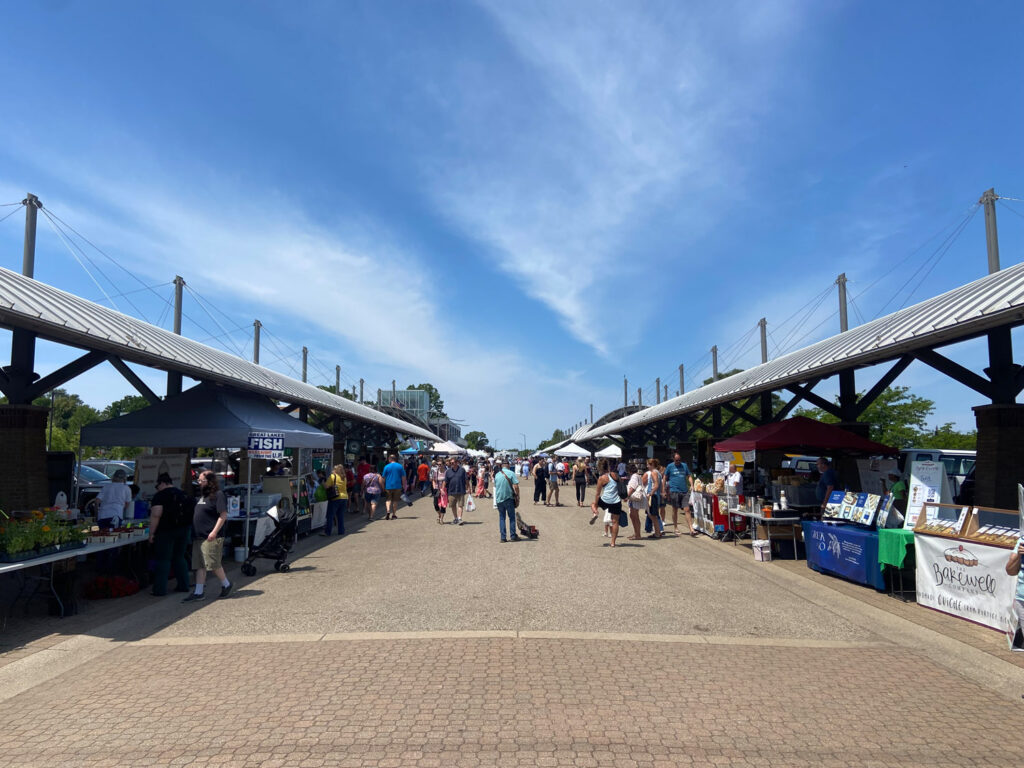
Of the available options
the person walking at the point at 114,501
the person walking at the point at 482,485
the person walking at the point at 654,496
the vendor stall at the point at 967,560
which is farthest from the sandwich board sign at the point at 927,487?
the person walking at the point at 482,485

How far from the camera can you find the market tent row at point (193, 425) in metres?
12.0

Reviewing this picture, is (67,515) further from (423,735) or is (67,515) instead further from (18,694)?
(423,735)

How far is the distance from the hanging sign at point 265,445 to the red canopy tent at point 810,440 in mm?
9171

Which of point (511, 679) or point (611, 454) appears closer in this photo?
point (511, 679)

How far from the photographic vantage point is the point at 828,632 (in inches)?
266

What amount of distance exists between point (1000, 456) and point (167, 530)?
12122 mm

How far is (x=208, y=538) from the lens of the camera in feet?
27.1

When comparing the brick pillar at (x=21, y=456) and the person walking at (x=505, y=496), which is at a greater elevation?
the brick pillar at (x=21, y=456)

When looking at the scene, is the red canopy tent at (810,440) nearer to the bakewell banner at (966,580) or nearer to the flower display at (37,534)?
the bakewell banner at (966,580)

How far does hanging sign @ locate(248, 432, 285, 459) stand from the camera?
11.3 metres

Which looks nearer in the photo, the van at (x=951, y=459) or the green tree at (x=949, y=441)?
the van at (x=951, y=459)

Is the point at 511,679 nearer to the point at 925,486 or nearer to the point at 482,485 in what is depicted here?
the point at 925,486

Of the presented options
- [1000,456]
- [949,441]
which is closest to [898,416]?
[949,441]

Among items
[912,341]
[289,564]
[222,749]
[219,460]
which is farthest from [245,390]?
[912,341]
